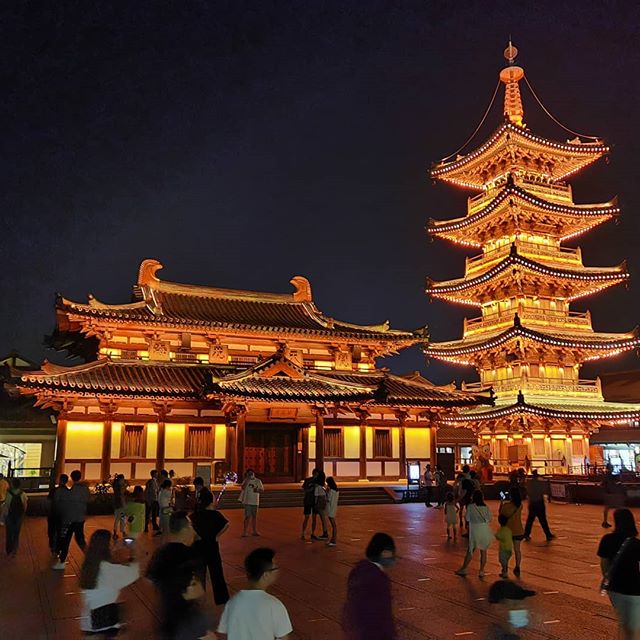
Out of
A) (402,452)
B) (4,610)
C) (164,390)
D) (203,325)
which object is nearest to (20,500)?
(4,610)

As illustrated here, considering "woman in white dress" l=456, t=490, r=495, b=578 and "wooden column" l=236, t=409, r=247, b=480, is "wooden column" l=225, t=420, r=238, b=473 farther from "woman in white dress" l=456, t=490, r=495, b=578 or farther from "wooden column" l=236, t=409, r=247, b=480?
"woman in white dress" l=456, t=490, r=495, b=578

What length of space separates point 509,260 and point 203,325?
2074 cm

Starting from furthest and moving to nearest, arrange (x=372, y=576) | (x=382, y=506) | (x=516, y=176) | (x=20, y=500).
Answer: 1. (x=516, y=176)
2. (x=382, y=506)
3. (x=20, y=500)
4. (x=372, y=576)

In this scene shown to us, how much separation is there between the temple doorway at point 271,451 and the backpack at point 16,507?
1753cm

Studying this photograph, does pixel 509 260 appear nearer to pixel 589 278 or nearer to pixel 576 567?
pixel 589 278

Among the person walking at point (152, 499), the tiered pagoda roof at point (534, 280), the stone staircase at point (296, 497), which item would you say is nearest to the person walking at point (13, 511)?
the person walking at point (152, 499)

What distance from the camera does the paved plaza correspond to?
831 cm

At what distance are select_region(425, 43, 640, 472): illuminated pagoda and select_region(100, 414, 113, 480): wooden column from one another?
2206 cm

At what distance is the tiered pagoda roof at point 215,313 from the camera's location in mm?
31234

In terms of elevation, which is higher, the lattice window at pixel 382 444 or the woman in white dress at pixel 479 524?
the lattice window at pixel 382 444

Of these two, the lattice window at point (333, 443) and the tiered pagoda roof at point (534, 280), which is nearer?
the lattice window at point (333, 443)

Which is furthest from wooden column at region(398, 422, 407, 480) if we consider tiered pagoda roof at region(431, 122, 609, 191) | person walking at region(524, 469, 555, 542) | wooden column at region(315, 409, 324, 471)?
tiered pagoda roof at region(431, 122, 609, 191)

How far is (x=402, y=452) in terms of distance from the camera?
32781 millimetres

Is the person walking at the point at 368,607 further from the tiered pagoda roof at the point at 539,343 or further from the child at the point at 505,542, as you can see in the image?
the tiered pagoda roof at the point at 539,343
